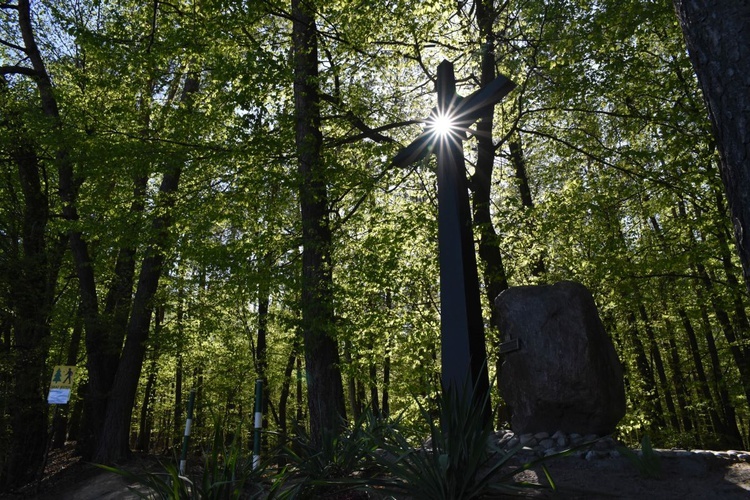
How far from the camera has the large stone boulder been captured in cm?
502

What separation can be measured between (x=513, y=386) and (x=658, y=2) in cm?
568

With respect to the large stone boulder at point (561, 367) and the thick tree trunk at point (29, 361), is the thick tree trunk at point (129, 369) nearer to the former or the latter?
the thick tree trunk at point (29, 361)

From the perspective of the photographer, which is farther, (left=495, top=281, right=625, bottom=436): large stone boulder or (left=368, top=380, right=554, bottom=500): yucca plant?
(left=495, top=281, right=625, bottom=436): large stone boulder

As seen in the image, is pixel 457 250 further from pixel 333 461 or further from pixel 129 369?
pixel 129 369

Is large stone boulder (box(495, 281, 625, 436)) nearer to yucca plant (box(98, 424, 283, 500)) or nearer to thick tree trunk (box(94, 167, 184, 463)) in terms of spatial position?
yucca plant (box(98, 424, 283, 500))

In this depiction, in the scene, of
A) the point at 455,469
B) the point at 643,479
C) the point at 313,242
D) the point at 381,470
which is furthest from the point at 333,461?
the point at 313,242

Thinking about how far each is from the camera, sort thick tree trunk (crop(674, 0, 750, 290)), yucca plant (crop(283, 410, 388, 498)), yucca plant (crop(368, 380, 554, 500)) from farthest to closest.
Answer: yucca plant (crop(283, 410, 388, 498)), yucca plant (crop(368, 380, 554, 500)), thick tree trunk (crop(674, 0, 750, 290))

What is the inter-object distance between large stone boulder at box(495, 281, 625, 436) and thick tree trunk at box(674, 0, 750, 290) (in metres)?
2.84

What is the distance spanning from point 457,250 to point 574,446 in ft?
5.91

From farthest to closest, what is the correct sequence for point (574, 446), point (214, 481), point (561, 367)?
1. point (561, 367)
2. point (574, 446)
3. point (214, 481)

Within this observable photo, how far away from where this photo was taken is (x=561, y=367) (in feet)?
16.8

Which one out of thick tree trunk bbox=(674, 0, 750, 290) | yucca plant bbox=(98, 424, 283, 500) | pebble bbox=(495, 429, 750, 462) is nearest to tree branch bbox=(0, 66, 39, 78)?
yucca plant bbox=(98, 424, 283, 500)

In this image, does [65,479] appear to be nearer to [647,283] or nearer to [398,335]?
[398,335]

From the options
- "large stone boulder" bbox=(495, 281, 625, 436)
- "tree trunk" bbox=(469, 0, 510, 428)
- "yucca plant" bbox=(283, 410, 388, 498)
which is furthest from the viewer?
"tree trunk" bbox=(469, 0, 510, 428)
